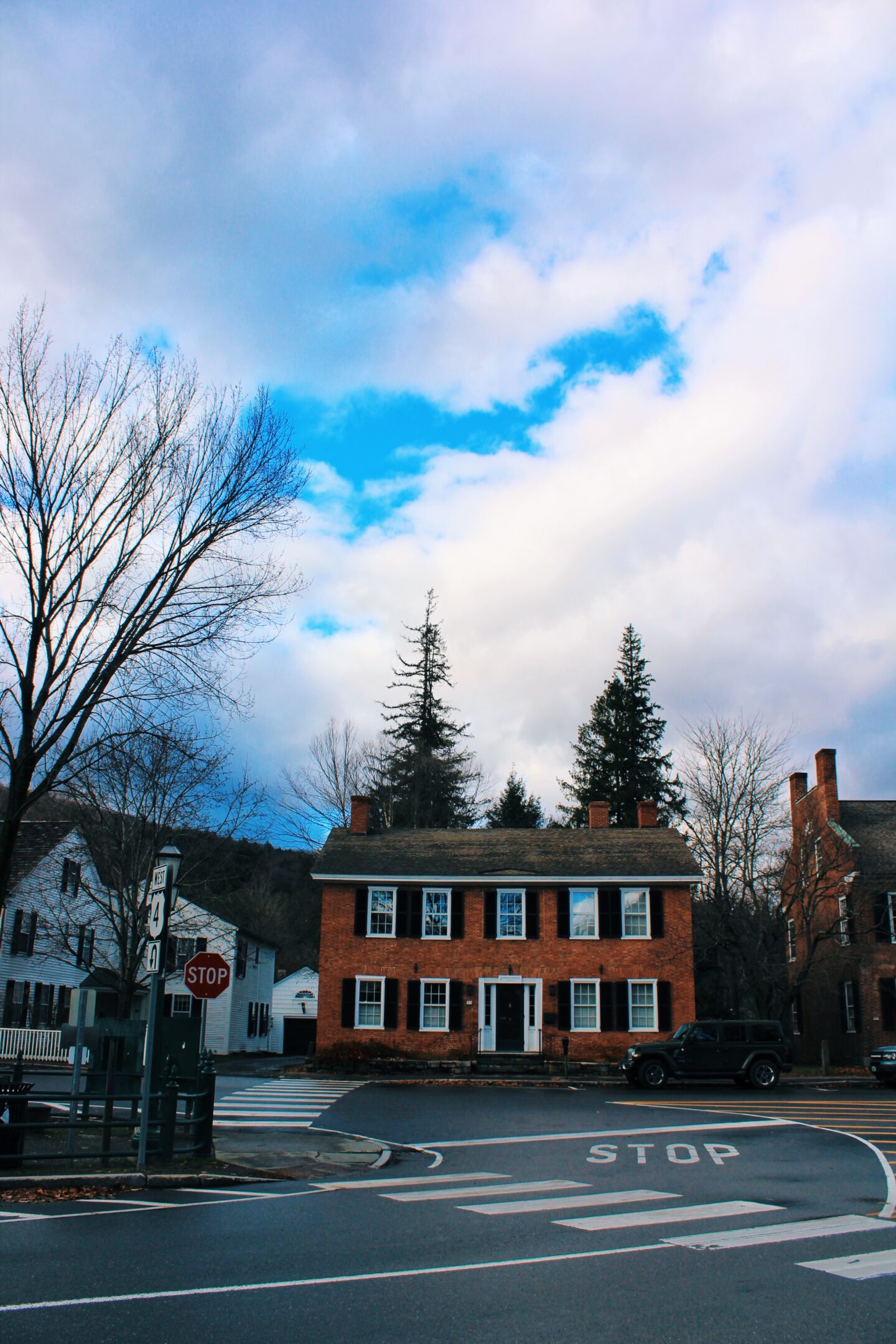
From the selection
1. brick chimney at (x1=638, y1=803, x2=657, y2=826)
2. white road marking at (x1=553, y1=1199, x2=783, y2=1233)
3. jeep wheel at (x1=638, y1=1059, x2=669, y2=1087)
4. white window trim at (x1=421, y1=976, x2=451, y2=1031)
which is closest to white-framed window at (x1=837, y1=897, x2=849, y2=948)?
brick chimney at (x1=638, y1=803, x2=657, y2=826)

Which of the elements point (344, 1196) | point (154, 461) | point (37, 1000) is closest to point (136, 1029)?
point (344, 1196)

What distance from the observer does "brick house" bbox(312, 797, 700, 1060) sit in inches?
1347

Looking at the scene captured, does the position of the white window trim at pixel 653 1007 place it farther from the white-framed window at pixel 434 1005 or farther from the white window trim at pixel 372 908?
the white window trim at pixel 372 908

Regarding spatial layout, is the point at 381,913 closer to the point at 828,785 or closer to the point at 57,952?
the point at 57,952

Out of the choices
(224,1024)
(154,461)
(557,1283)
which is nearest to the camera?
(557,1283)

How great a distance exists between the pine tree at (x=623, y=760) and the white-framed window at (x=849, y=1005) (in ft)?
62.8

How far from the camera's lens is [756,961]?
114 ft

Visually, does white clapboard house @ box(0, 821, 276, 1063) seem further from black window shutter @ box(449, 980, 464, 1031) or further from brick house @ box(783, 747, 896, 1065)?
brick house @ box(783, 747, 896, 1065)

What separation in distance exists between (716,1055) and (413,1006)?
1082 cm

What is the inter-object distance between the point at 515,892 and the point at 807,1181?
79.7 ft

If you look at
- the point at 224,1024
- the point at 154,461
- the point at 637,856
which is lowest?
the point at 224,1024

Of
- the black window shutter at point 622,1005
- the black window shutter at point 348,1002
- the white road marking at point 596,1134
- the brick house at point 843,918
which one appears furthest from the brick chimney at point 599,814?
the white road marking at point 596,1134

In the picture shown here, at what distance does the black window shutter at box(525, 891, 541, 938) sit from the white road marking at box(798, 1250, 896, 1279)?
27.9 metres

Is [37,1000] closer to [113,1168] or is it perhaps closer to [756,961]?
[756,961]
